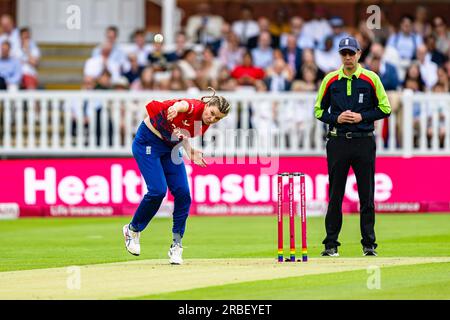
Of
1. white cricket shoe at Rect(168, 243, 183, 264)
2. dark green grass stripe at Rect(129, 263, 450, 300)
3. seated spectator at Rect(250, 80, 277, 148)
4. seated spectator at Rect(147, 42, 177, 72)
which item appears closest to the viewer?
dark green grass stripe at Rect(129, 263, 450, 300)

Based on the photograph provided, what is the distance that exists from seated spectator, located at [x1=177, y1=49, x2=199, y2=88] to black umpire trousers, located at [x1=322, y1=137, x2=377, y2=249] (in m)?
9.85

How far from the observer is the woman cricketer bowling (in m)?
14.4

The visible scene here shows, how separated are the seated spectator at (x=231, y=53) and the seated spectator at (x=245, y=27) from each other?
0.83m

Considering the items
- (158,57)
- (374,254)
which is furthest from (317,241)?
(158,57)

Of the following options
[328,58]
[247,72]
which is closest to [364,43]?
[328,58]

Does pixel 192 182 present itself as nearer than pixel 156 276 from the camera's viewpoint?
No

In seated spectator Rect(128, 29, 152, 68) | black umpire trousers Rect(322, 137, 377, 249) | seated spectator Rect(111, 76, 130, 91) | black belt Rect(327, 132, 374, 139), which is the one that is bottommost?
black umpire trousers Rect(322, 137, 377, 249)

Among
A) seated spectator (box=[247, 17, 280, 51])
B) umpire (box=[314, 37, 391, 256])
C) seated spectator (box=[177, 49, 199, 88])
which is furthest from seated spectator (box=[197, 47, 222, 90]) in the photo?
umpire (box=[314, 37, 391, 256])

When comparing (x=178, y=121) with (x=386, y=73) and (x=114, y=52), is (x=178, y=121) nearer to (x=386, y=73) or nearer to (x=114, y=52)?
(x=386, y=73)

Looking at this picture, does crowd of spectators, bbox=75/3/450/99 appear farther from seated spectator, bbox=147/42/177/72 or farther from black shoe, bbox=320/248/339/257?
black shoe, bbox=320/248/339/257

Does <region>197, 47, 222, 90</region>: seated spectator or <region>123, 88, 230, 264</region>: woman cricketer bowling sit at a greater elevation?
<region>197, 47, 222, 90</region>: seated spectator
